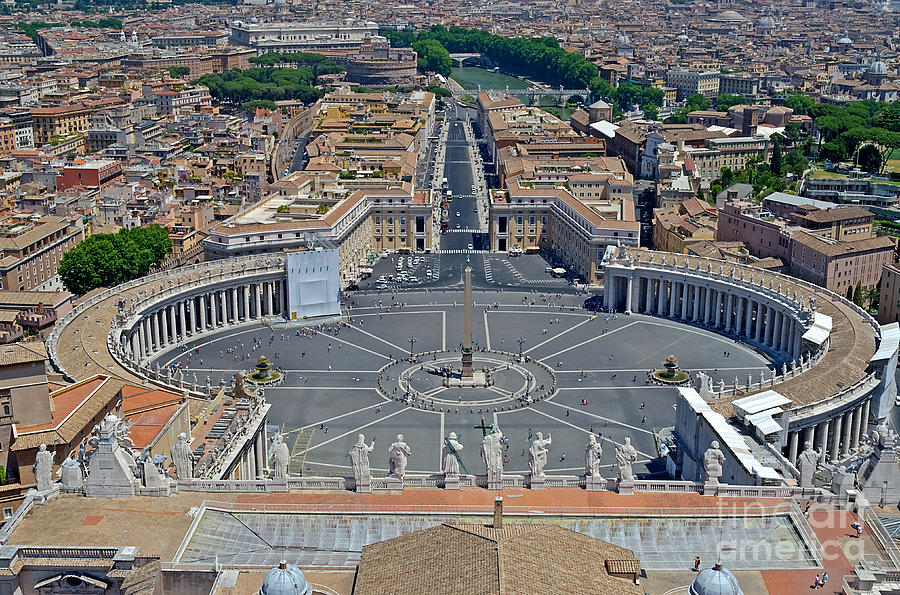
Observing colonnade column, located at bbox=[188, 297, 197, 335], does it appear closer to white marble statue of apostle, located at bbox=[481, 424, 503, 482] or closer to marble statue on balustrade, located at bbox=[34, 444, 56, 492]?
marble statue on balustrade, located at bbox=[34, 444, 56, 492]

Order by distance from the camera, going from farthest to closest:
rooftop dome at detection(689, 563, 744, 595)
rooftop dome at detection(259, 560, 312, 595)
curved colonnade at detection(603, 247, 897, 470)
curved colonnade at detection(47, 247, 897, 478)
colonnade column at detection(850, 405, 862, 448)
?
colonnade column at detection(850, 405, 862, 448), curved colonnade at detection(47, 247, 897, 478), curved colonnade at detection(603, 247, 897, 470), rooftop dome at detection(259, 560, 312, 595), rooftop dome at detection(689, 563, 744, 595)

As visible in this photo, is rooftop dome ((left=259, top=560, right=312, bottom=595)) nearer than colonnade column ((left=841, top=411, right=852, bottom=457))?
Yes

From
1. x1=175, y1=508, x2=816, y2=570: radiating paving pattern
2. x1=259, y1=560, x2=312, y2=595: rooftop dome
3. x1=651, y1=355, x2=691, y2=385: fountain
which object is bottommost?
x1=651, y1=355, x2=691, y2=385: fountain

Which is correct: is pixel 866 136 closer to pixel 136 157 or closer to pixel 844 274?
pixel 844 274

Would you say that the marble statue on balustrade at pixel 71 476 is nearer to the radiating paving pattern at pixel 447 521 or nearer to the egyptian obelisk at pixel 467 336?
the radiating paving pattern at pixel 447 521

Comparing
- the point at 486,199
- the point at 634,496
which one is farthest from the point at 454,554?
the point at 486,199

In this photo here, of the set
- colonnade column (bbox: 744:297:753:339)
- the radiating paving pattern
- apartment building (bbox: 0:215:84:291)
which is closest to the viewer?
the radiating paving pattern

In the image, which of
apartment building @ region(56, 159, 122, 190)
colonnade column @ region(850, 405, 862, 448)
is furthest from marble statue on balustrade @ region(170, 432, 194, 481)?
apartment building @ region(56, 159, 122, 190)

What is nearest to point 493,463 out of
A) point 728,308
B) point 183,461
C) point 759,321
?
point 183,461
